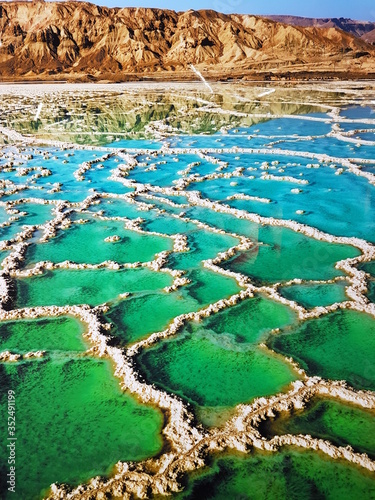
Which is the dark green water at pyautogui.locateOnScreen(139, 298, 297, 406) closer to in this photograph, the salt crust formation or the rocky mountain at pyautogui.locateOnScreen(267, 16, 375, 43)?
the salt crust formation

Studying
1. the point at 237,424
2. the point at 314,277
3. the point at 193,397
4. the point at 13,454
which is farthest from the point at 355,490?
the point at 314,277

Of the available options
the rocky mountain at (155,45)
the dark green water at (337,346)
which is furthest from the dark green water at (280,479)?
the rocky mountain at (155,45)

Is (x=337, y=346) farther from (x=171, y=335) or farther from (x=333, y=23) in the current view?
(x=333, y=23)

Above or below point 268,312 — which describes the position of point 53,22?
above

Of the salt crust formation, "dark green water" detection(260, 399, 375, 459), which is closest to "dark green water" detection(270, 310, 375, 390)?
the salt crust formation

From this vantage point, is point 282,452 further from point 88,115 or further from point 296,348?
point 88,115

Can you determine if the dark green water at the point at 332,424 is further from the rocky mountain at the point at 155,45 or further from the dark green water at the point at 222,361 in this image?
the rocky mountain at the point at 155,45

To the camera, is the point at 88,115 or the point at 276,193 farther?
the point at 88,115
